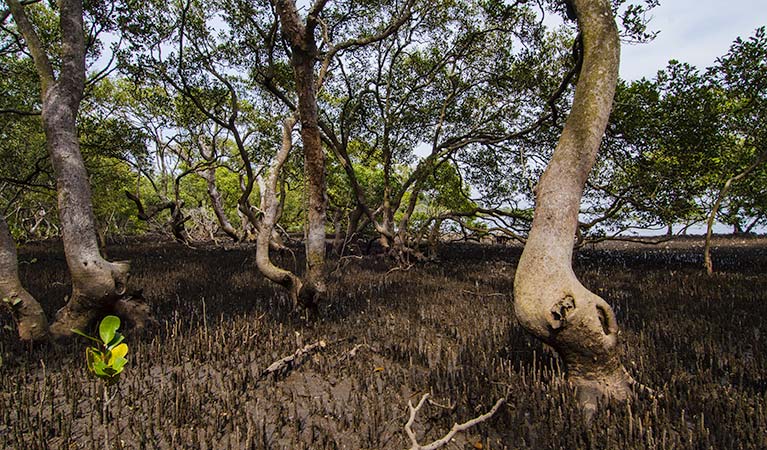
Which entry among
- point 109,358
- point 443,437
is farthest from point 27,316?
point 443,437

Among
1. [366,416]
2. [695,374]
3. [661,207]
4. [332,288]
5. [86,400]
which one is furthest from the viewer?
[661,207]

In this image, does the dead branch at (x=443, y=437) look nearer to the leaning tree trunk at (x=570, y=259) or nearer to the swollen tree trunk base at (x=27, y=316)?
the leaning tree trunk at (x=570, y=259)

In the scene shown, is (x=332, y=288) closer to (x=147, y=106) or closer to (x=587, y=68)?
(x=587, y=68)

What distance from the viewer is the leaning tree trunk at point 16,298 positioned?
3.17 m

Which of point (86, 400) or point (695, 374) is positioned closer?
point (86, 400)

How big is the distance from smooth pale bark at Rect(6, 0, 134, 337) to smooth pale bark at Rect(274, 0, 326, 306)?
2088mm

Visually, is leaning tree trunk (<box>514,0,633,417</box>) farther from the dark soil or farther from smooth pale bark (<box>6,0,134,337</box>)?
smooth pale bark (<box>6,0,134,337</box>)

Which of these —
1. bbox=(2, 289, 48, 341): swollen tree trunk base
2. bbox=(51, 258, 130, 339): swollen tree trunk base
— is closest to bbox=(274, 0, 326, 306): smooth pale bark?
bbox=(51, 258, 130, 339): swollen tree trunk base

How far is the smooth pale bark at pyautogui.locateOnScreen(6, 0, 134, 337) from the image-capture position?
357cm

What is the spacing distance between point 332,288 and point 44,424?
4658 millimetres

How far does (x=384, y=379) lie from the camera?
2.93m

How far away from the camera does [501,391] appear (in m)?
2.57

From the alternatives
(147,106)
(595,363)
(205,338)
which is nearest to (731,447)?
(595,363)

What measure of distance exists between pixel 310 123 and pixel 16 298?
10.3 feet
